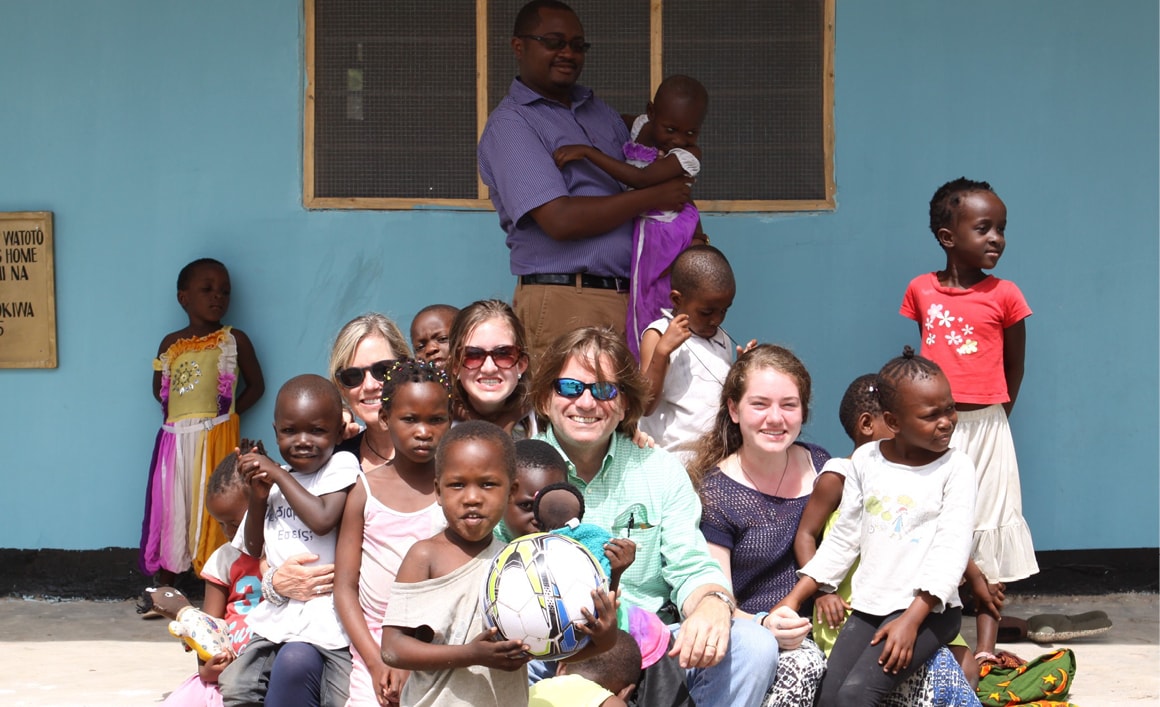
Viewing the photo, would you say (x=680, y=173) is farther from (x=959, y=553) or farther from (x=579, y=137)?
(x=959, y=553)

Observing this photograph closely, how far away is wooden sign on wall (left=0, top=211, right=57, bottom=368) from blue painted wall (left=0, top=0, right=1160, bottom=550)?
0.22 ft

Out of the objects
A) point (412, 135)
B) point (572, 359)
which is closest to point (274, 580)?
point (572, 359)

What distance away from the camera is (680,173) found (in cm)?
455

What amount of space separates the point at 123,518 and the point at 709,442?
9.63ft

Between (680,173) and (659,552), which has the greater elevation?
(680,173)

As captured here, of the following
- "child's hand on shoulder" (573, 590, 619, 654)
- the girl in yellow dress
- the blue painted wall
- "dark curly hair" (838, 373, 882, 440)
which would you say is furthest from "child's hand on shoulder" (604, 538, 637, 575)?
the girl in yellow dress

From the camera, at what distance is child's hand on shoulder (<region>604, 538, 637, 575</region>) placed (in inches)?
121

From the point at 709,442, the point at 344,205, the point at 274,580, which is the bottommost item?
the point at 274,580

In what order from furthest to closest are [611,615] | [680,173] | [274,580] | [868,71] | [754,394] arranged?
[868,71] < [680,173] < [754,394] < [274,580] < [611,615]

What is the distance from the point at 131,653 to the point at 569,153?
2.53 m

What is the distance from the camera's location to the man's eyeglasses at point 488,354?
12.5 feet

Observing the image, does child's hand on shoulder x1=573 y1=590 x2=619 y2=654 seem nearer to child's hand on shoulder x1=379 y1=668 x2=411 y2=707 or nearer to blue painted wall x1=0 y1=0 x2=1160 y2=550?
child's hand on shoulder x1=379 y1=668 x2=411 y2=707

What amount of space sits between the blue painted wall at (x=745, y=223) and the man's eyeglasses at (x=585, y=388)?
2.00m

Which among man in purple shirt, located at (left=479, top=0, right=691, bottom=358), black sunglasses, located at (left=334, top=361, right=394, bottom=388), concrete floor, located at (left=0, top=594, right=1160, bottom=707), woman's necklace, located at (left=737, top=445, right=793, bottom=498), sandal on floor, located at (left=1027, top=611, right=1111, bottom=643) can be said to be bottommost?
concrete floor, located at (left=0, top=594, right=1160, bottom=707)
